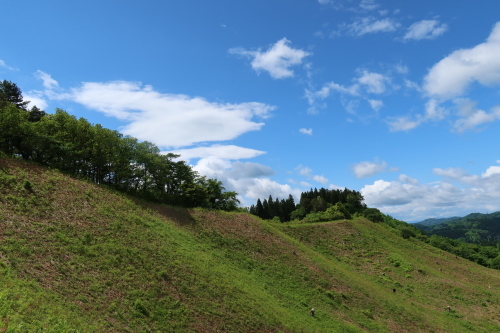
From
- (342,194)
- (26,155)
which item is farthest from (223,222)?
(342,194)

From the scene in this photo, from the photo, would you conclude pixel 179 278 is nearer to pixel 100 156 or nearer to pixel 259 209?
pixel 100 156

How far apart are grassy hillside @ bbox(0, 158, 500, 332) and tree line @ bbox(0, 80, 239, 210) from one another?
19.6ft

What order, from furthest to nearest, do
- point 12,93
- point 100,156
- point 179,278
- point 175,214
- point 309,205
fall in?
point 309,205 → point 12,93 → point 100,156 → point 175,214 → point 179,278

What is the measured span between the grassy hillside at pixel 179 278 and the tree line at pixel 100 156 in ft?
19.6

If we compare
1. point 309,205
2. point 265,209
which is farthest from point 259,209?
point 309,205

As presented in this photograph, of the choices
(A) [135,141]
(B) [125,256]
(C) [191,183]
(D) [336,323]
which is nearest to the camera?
(B) [125,256]

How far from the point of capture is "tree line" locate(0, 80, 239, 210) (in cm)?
3588

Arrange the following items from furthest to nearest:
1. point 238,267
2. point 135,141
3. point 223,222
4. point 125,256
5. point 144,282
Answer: point 135,141
point 223,222
point 238,267
point 125,256
point 144,282

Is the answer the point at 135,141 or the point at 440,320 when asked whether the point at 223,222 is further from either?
the point at 440,320

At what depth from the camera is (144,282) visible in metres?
19.6

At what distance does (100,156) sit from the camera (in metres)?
42.6

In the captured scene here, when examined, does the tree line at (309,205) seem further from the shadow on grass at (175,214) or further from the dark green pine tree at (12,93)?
the dark green pine tree at (12,93)

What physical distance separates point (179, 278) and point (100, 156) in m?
28.7

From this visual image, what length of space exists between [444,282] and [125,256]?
151ft
